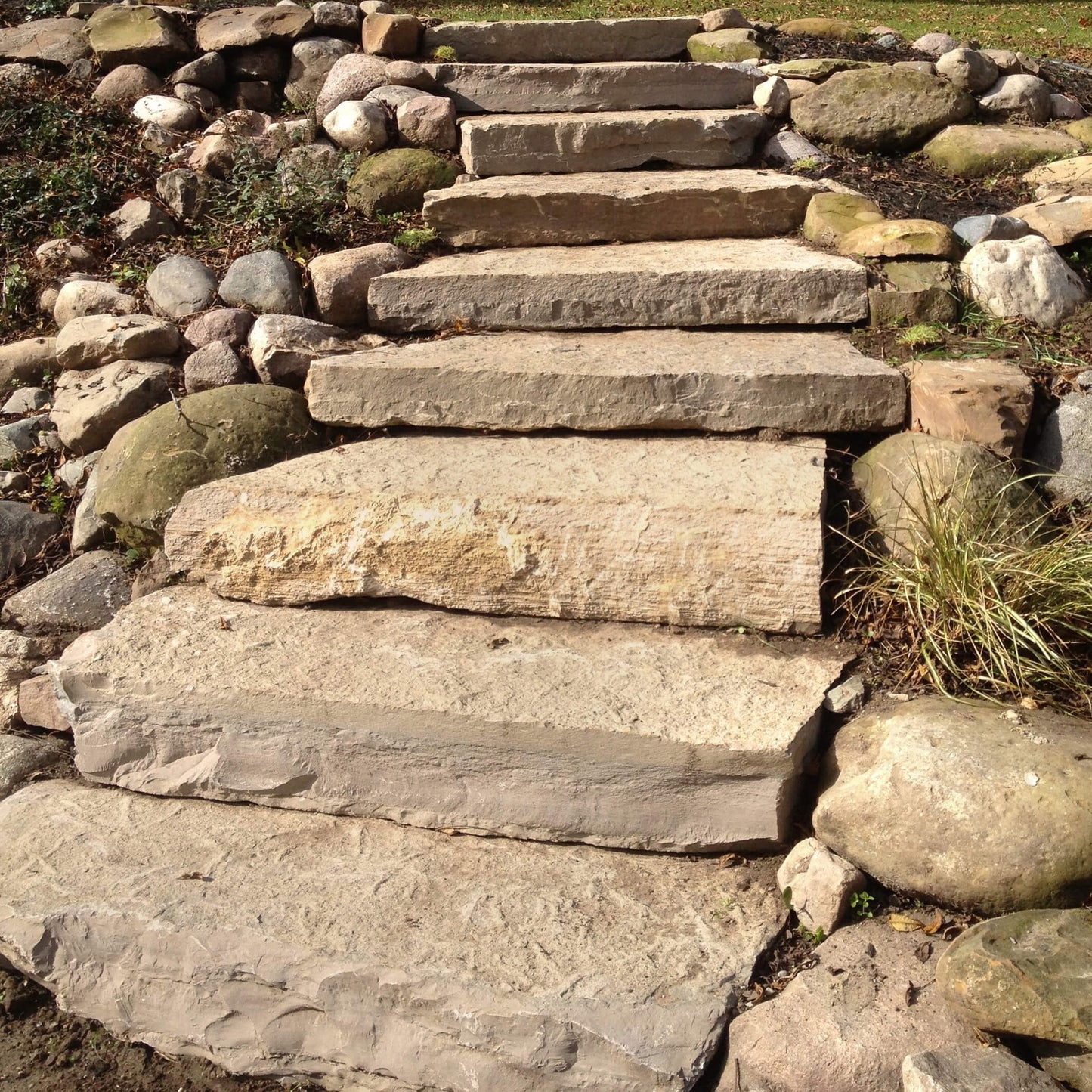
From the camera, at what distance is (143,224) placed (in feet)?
15.4

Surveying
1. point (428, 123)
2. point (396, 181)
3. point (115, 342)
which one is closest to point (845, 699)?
point (115, 342)

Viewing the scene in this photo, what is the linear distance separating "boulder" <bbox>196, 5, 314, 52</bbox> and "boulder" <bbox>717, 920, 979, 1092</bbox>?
541cm

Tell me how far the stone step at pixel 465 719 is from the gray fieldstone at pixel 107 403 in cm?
111

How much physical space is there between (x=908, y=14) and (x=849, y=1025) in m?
9.83

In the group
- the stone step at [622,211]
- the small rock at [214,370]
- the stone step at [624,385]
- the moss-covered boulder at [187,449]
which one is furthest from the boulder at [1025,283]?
the small rock at [214,370]

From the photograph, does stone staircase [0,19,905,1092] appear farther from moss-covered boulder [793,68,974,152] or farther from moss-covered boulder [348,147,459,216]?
moss-covered boulder [793,68,974,152]

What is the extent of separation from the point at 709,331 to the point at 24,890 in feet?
9.40

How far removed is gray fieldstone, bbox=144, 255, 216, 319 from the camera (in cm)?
423

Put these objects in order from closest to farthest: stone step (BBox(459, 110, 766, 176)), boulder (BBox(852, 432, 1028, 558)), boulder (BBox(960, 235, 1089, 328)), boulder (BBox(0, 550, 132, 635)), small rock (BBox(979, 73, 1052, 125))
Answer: boulder (BBox(852, 432, 1028, 558)), boulder (BBox(0, 550, 132, 635)), boulder (BBox(960, 235, 1089, 328)), stone step (BBox(459, 110, 766, 176)), small rock (BBox(979, 73, 1052, 125))

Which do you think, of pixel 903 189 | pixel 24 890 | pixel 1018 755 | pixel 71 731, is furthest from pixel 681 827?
pixel 903 189

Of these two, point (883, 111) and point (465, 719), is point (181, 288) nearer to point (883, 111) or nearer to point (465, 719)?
point (465, 719)

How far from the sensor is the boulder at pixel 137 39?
5676 millimetres

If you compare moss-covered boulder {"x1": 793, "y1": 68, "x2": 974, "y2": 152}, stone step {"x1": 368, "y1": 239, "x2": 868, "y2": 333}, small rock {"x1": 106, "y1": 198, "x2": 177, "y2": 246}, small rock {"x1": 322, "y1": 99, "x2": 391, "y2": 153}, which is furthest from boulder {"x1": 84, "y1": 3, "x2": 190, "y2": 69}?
moss-covered boulder {"x1": 793, "y1": 68, "x2": 974, "y2": 152}

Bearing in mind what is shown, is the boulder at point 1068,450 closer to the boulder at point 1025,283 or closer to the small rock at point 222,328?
the boulder at point 1025,283
